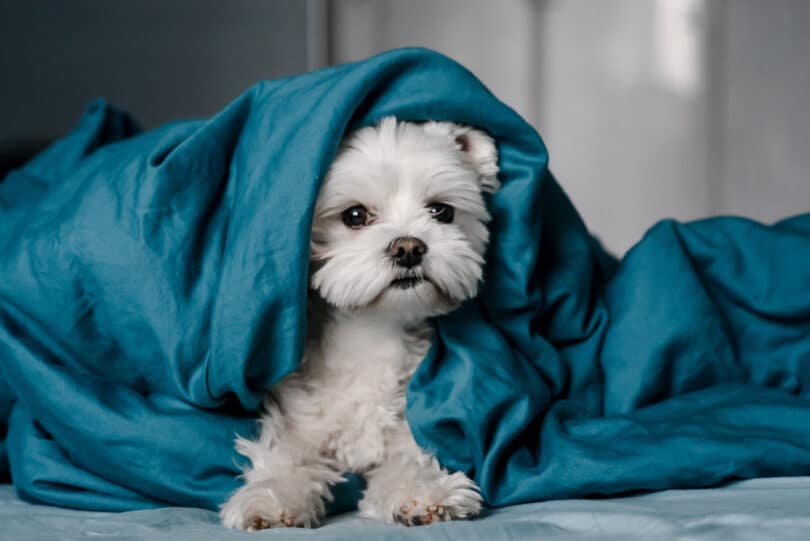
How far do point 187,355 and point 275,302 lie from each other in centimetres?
18

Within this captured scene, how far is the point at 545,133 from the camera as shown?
3.76 meters

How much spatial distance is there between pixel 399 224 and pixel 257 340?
0.28 m

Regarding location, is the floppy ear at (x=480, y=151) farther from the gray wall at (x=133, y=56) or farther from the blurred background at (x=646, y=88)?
the blurred background at (x=646, y=88)

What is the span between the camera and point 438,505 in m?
1.29

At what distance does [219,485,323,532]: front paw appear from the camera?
1267mm

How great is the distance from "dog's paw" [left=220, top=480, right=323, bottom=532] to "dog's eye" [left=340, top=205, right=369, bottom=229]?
0.43 metres

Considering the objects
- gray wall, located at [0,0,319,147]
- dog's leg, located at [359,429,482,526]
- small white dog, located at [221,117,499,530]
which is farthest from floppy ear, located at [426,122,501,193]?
gray wall, located at [0,0,319,147]

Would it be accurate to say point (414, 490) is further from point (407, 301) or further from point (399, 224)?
point (399, 224)

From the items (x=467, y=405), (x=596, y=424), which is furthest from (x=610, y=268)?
(x=467, y=405)

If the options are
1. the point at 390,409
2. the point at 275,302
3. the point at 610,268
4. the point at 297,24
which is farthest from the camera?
the point at 297,24

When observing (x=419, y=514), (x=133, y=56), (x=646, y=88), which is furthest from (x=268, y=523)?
(x=646, y=88)

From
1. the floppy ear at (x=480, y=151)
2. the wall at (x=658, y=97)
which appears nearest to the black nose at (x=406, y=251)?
the floppy ear at (x=480, y=151)

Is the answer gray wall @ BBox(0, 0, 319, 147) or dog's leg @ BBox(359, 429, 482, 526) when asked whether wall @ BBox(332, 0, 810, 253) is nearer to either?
gray wall @ BBox(0, 0, 319, 147)

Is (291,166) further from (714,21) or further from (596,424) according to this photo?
(714,21)
